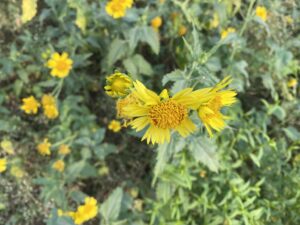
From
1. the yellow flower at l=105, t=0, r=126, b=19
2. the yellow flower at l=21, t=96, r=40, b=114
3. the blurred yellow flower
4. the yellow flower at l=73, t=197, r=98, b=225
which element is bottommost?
the yellow flower at l=73, t=197, r=98, b=225

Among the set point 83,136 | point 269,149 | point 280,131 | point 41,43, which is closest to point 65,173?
point 83,136

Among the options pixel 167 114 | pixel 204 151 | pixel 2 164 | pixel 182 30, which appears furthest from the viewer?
pixel 182 30

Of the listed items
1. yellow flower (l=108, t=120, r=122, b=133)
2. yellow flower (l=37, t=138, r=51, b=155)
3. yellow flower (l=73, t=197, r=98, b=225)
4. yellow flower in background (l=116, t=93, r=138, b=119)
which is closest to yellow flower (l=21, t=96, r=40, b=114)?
yellow flower (l=37, t=138, r=51, b=155)

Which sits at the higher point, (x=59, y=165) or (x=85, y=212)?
(x=59, y=165)

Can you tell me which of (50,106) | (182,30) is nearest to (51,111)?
(50,106)

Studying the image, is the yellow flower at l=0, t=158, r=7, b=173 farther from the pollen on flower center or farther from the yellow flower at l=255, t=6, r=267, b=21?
the yellow flower at l=255, t=6, r=267, b=21

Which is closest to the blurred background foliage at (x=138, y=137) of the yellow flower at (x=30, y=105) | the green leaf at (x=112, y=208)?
the green leaf at (x=112, y=208)

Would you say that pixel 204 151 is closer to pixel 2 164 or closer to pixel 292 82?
pixel 292 82
